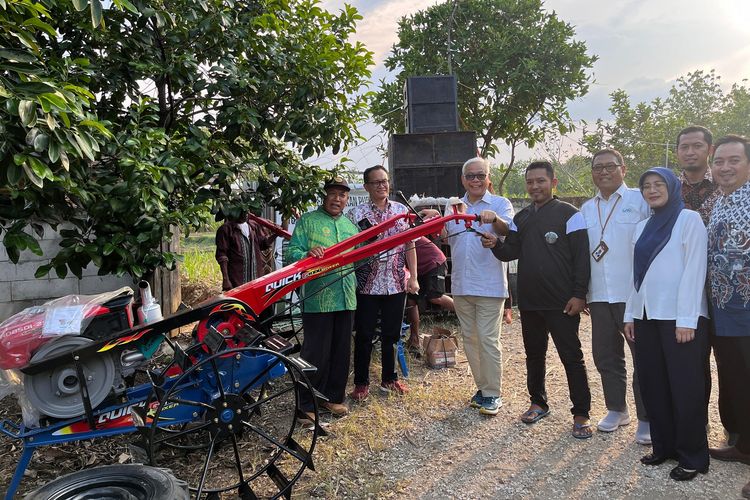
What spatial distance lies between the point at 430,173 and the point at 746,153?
16.6 feet

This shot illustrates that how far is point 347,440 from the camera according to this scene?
3621 mm

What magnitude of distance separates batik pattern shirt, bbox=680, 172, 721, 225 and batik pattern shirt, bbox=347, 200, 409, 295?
200cm

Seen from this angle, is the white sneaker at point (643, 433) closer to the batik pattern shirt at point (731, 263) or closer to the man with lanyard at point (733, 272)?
the man with lanyard at point (733, 272)

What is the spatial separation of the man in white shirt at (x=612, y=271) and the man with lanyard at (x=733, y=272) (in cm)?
52

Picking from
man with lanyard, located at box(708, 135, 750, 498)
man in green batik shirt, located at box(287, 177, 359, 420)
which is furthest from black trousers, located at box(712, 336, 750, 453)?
man in green batik shirt, located at box(287, 177, 359, 420)

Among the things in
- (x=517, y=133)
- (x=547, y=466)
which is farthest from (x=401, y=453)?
(x=517, y=133)

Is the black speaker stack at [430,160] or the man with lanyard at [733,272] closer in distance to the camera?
the man with lanyard at [733,272]

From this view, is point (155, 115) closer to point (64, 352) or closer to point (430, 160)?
point (64, 352)

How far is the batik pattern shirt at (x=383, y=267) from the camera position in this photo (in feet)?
13.6

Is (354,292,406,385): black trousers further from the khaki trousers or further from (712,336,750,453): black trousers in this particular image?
(712,336,750,453): black trousers

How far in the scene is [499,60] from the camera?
9328 mm

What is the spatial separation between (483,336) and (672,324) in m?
1.32

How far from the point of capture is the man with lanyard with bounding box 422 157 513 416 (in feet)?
12.7

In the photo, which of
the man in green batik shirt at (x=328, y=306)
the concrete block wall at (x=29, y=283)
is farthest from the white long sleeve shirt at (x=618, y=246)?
the concrete block wall at (x=29, y=283)
